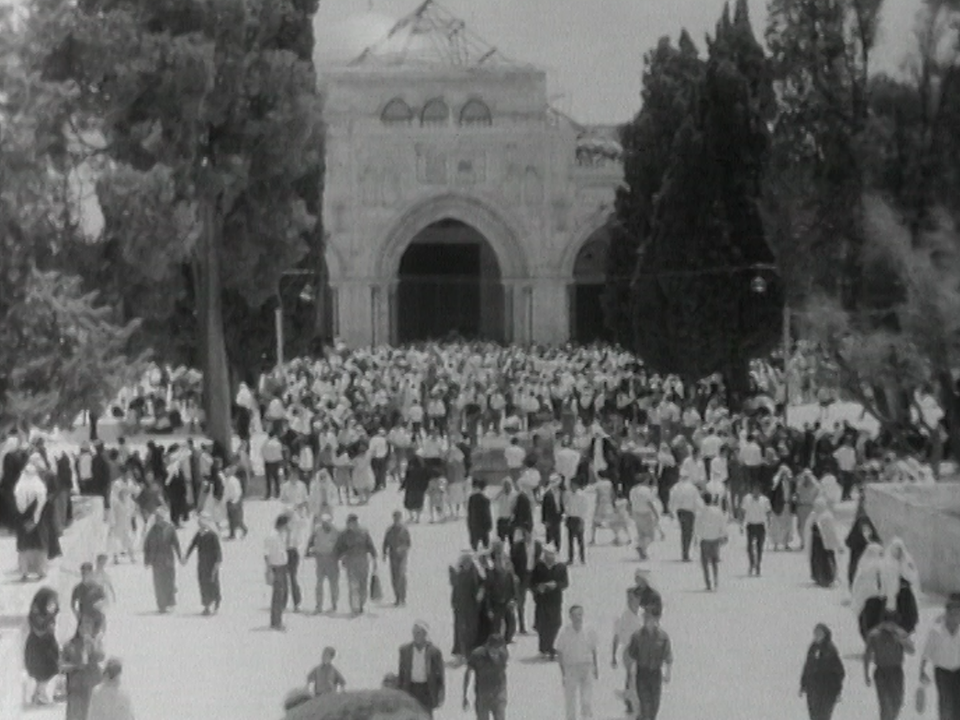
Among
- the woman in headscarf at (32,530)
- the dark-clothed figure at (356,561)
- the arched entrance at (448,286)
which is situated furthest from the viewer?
the arched entrance at (448,286)

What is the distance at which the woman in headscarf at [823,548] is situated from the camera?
1129 cm

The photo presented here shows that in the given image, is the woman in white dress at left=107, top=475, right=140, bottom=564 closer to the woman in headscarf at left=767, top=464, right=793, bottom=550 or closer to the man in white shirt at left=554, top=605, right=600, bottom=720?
the woman in headscarf at left=767, top=464, right=793, bottom=550

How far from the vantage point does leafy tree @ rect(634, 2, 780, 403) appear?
2297 centimetres

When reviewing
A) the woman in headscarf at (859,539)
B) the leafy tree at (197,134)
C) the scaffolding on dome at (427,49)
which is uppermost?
A: the scaffolding on dome at (427,49)

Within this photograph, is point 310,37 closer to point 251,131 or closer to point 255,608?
point 251,131

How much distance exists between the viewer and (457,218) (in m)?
42.2

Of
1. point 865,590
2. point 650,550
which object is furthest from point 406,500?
point 865,590

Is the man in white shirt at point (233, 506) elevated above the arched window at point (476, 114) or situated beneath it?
situated beneath

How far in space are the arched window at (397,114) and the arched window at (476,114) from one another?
47.1 inches

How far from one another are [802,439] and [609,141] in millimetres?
27044

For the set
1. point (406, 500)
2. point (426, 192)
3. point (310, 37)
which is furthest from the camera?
point (426, 192)

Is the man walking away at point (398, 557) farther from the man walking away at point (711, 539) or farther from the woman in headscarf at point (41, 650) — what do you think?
the woman in headscarf at point (41, 650)

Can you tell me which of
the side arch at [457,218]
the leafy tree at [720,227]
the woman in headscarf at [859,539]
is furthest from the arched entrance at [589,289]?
the woman in headscarf at [859,539]

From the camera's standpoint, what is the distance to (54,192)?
13.4 m
